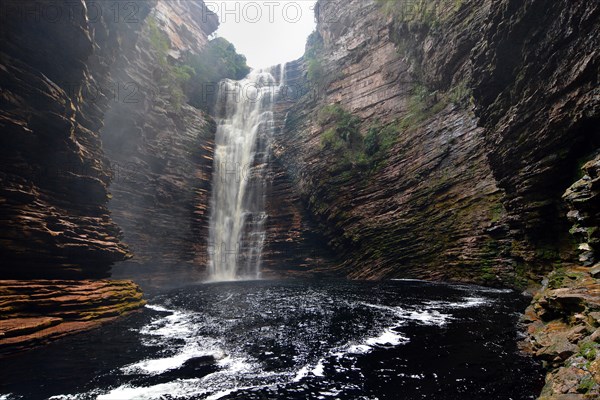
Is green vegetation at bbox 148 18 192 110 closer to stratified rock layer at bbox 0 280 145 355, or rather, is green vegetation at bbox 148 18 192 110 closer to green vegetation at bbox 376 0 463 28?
green vegetation at bbox 376 0 463 28

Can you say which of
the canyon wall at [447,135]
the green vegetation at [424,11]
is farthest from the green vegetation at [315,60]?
the green vegetation at [424,11]

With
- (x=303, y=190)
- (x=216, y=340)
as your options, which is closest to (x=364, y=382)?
(x=216, y=340)

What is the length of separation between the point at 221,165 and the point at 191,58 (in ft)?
61.7

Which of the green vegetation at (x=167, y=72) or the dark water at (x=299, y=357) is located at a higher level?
the green vegetation at (x=167, y=72)

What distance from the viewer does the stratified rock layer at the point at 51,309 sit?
9469 millimetres

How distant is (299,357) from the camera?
26.4ft

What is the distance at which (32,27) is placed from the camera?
12203 mm

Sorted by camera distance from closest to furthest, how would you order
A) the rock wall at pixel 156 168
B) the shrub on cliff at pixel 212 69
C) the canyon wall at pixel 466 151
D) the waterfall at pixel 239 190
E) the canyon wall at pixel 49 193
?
1. the canyon wall at pixel 466 151
2. the canyon wall at pixel 49 193
3. the rock wall at pixel 156 168
4. the waterfall at pixel 239 190
5. the shrub on cliff at pixel 212 69

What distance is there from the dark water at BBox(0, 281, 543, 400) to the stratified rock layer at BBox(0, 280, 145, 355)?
0.69 m

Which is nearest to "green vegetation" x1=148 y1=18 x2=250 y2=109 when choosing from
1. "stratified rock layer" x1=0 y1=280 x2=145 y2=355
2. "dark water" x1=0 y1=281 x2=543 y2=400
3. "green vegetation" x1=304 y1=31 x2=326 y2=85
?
"green vegetation" x1=304 y1=31 x2=326 y2=85

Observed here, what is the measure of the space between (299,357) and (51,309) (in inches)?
390

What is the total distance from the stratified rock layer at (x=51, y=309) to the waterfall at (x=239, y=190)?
1725cm

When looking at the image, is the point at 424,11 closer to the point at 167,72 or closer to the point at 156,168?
the point at 167,72

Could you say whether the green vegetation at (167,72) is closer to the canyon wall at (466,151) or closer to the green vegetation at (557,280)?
the canyon wall at (466,151)
